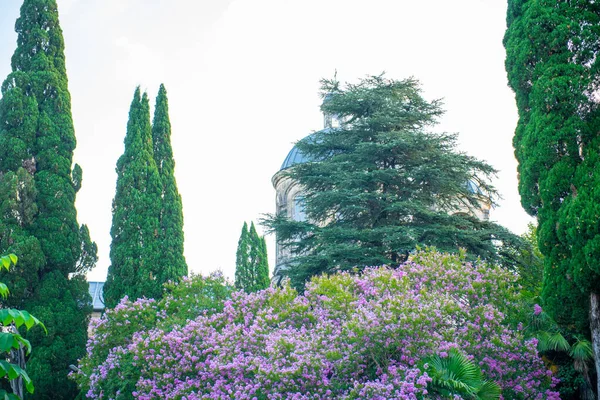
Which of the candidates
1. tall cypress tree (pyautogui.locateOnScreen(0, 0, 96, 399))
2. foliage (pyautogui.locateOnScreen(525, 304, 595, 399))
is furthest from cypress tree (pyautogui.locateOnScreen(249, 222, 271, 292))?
foliage (pyautogui.locateOnScreen(525, 304, 595, 399))

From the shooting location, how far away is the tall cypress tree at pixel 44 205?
15344 mm

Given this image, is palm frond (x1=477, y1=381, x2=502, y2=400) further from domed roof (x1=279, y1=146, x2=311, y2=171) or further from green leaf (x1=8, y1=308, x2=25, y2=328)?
domed roof (x1=279, y1=146, x2=311, y2=171)

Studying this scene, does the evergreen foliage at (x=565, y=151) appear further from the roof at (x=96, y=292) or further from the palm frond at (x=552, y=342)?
the roof at (x=96, y=292)

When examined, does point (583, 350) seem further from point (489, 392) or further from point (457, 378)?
point (457, 378)

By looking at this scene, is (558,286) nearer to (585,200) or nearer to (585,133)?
(585,200)

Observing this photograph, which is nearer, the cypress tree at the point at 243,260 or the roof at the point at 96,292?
the cypress tree at the point at 243,260

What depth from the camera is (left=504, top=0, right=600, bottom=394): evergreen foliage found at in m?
8.29

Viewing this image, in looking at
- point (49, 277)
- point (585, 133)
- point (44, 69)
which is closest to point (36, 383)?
point (49, 277)

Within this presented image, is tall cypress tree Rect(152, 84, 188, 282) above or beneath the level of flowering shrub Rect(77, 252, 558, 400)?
above

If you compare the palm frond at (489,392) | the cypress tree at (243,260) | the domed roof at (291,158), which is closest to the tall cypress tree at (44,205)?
the palm frond at (489,392)

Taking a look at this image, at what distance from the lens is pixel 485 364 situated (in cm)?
981

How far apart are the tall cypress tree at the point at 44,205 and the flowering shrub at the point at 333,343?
3.38m

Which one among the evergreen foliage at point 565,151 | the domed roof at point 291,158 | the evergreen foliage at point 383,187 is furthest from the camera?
the domed roof at point 291,158

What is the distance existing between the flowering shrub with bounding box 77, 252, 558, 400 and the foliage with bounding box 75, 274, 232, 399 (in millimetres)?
40
